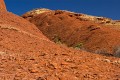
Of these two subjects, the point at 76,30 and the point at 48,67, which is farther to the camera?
the point at 76,30

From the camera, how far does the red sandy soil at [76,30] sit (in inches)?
1857

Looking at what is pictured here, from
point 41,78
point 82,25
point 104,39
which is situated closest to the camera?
point 41,78

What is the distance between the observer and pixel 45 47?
14.4m

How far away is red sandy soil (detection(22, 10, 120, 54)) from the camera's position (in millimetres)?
47156

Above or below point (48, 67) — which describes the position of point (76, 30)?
above

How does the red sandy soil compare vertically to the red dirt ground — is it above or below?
above

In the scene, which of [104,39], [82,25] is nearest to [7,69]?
[104,39]

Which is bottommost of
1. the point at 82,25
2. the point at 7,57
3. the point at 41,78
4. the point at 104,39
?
the point at 41,78

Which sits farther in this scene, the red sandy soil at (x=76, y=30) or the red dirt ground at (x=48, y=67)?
the red sandy soil at (x=76, y=30)

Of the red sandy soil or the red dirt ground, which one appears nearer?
the red dirt ground

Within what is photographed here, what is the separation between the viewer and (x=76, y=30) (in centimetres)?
5709

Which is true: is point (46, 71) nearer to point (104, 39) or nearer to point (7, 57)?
point (7, 57)

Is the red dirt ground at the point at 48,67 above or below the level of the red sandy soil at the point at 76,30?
below

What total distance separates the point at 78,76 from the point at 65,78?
1.71ft
